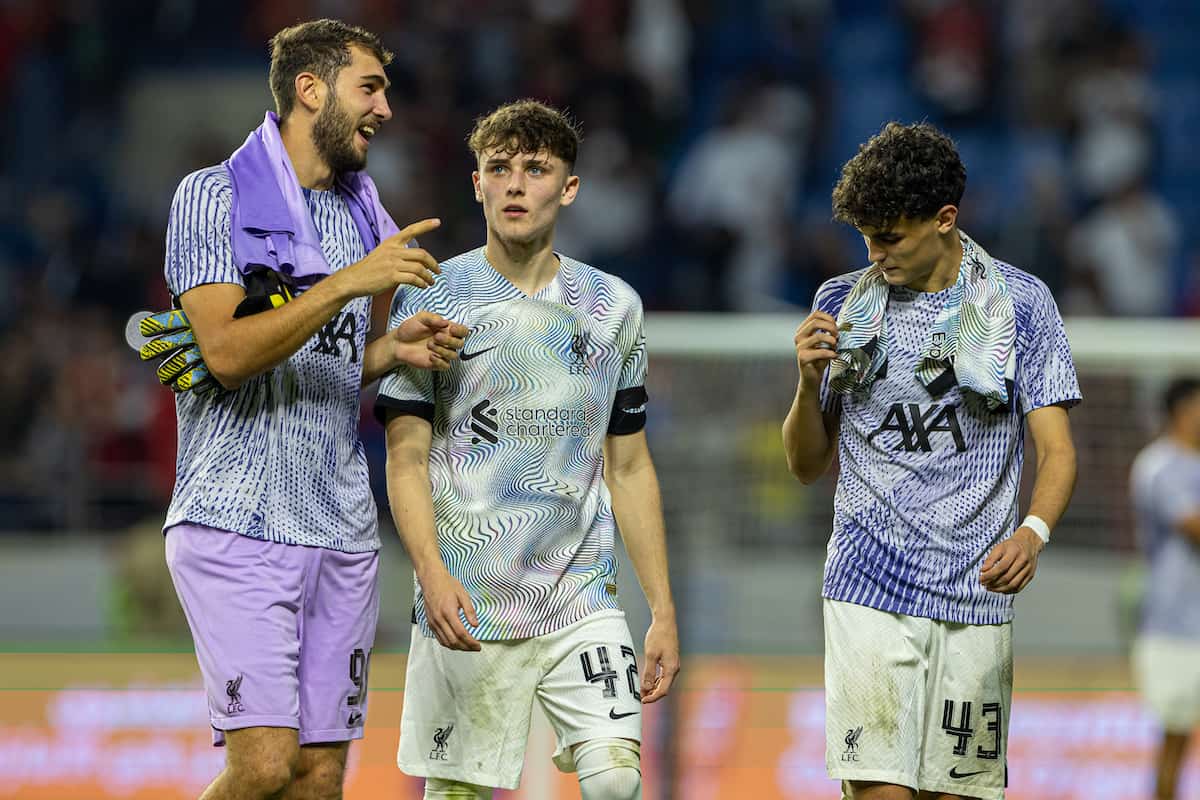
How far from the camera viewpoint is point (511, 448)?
4.65m

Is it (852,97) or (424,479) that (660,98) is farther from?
(424,479)

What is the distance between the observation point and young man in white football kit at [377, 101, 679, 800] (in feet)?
15.2

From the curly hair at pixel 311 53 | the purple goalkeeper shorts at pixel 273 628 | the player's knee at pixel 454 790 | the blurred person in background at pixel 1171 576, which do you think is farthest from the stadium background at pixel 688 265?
the curly hair at pixel 311 53

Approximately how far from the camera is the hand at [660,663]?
15.4 ft

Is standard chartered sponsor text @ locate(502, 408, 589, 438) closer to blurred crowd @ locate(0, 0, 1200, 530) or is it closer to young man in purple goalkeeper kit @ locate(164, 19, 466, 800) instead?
young man in purple goalkeeper kit @ locate(164, 19, 466, 800)

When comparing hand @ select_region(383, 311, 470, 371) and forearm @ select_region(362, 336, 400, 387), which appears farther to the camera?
forearm @ select_region(362, 336, 400, 387)

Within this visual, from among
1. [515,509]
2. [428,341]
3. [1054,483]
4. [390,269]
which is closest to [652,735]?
[515,509]

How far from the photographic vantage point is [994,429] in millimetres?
4621

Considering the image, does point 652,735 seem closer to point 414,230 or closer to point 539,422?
point 539,422

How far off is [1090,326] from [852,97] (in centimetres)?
607

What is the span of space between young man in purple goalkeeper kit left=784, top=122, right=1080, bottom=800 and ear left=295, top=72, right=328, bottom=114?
4.53 ft

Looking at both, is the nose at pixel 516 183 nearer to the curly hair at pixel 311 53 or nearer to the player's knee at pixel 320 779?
the curly hair at pixel 311 53

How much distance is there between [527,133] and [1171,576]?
5586mm

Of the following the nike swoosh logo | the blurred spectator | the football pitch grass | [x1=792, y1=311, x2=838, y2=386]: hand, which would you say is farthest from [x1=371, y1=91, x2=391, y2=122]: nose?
the blurred spectator
